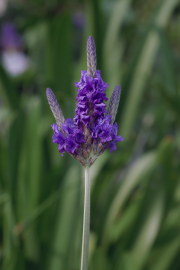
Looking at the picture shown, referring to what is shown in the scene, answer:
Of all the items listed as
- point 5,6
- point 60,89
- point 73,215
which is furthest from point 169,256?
point 5,6

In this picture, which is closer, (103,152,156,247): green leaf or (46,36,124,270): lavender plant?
(46,36,124,270): lavender plant

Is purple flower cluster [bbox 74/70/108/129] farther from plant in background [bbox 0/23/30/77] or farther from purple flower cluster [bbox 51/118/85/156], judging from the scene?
plant in background [bbox 0/23/30/77]

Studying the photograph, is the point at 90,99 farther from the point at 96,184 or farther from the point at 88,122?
the point at 96,184

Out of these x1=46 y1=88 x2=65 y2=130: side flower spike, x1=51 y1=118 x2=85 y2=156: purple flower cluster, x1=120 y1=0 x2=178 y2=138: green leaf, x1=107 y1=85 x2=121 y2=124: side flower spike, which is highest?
x1=120 y1=0 x2=178 y2=138: green leaf

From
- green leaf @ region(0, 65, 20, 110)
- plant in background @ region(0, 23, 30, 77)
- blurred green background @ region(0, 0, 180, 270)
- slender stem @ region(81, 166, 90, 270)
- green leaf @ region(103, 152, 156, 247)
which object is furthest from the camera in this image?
plant in background @ region(0, 23, 30, 77)

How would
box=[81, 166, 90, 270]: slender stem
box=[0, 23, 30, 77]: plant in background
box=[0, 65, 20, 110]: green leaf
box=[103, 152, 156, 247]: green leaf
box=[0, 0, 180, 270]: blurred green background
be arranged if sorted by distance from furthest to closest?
box=[0, 23, 30, 77]: plant in background → box=[0, 65, 20, 110]: green leaf → box=[103, 152, 156, 247]: green leaf → box=[0, 0, 180, 270]: blurred green background → box=[81, 166, 90, 270]: slender stem

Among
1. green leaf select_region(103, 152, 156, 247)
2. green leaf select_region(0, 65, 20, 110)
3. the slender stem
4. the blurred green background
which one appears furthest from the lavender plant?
green leaf select_region(0, 65, 20, 110)

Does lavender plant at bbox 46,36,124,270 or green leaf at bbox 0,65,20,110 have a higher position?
green leaf at bbox 0,65,20,110

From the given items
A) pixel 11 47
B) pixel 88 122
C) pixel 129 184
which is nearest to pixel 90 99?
pixel 88 122

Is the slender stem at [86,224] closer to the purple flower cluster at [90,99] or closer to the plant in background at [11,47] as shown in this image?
the purple flower cluster at [90,99]

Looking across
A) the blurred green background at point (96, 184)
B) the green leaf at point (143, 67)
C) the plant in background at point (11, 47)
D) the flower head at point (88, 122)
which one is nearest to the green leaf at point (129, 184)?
the blurred green background at point (96, 184)
